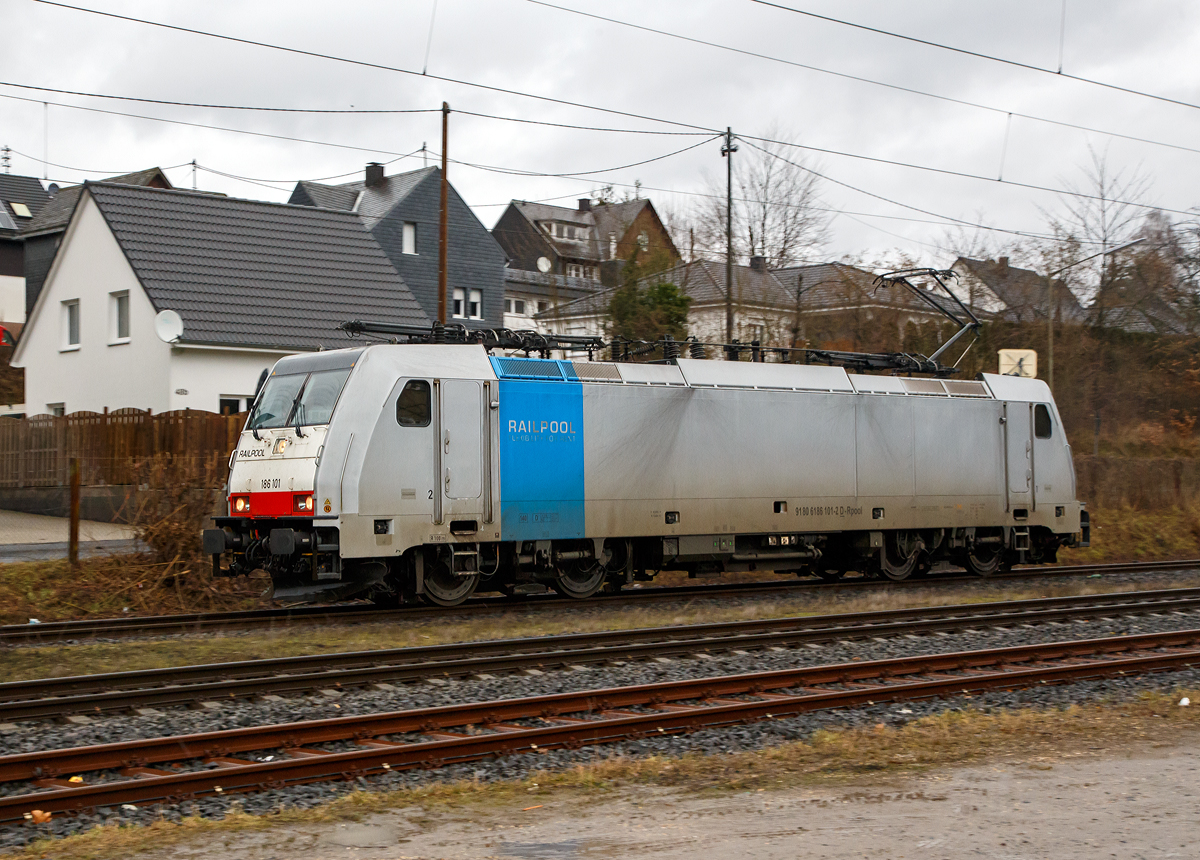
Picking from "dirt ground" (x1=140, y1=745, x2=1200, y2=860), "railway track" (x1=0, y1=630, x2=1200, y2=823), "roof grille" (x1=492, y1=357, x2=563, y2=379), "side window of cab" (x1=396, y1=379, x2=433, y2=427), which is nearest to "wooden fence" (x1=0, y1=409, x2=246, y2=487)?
"side window of cab" (x1=396, y1=379, x2=433, y2=427)

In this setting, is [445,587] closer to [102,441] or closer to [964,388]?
[964,388]

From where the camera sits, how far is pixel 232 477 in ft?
46.0

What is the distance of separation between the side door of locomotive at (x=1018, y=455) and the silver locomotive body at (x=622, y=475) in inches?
1.4

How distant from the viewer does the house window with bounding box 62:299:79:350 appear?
2962 centimetres

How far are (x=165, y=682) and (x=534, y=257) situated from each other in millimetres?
72031

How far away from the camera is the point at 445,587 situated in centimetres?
1406

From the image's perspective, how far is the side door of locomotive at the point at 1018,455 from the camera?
1888 cm

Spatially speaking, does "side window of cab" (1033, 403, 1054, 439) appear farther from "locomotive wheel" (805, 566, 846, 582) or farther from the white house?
the white house

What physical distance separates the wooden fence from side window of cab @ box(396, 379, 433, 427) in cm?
679

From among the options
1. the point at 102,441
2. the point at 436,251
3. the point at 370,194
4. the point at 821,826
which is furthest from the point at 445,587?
the point at 370,194

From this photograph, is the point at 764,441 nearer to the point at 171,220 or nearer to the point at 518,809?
the point at 518,809

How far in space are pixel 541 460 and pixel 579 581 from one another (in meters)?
1.87

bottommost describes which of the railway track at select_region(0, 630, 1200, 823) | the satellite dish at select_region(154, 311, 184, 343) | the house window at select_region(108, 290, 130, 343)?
the railway track at select_region(0, 630, 1200, 823)

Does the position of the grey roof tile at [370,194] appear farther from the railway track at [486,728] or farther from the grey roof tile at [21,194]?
the railway track at [486,728]
